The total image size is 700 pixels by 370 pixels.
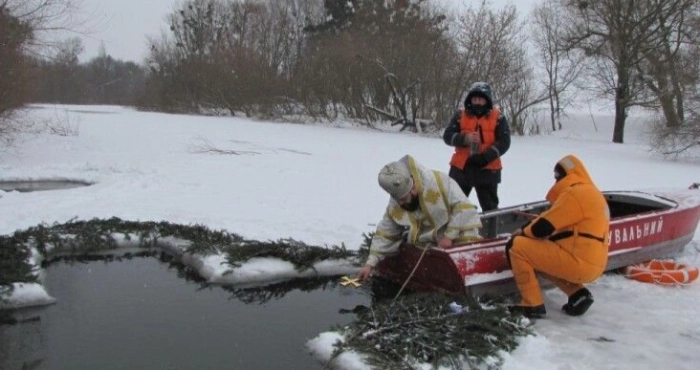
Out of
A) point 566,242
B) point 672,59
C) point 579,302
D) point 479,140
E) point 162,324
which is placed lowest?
point 162,324

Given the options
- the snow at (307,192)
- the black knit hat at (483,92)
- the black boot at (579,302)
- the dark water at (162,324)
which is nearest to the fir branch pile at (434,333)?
the snow at (307,192)

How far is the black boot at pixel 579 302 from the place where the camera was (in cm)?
479

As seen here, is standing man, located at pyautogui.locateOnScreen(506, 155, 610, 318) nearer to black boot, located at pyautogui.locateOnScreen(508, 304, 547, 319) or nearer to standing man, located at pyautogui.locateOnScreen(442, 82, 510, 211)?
black boot, located at pyautogui.locateOnScreen(508, 304, 547, 319)

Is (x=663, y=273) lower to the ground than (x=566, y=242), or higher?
lower

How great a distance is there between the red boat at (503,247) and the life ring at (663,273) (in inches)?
4.1

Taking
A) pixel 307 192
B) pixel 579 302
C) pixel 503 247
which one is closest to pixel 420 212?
pixel 503 247

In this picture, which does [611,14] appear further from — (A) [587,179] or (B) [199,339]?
(B) [199,339]

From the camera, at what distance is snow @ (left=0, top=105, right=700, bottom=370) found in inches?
174

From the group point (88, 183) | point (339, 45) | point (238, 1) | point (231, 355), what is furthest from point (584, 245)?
point (238, 1)

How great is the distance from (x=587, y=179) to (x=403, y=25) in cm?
2550

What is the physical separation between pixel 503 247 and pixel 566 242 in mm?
579

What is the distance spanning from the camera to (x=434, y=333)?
13.7 feet

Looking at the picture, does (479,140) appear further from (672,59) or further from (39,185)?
(672,59)

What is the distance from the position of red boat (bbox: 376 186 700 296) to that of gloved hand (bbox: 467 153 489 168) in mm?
475
